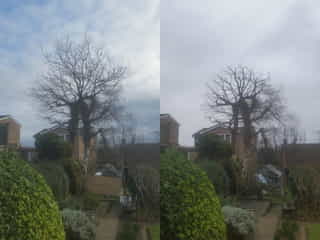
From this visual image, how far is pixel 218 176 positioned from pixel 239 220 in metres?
0.53

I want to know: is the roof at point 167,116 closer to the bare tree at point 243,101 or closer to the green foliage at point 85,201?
the bare tree at point 243,101

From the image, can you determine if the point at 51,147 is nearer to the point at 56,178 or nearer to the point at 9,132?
the point at 56,178

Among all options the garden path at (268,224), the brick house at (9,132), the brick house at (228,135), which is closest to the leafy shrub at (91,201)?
the brick house at (9,132)

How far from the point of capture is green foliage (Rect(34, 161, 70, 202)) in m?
3.32

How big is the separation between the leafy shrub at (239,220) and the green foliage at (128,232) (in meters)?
1.04

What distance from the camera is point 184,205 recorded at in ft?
10.9

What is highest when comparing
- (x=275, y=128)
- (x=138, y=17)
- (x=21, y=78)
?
(x=138, y=17)

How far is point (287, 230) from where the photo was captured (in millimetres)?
4020

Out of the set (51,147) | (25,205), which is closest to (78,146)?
(51,147)

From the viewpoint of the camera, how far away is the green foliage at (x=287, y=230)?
13.2ft

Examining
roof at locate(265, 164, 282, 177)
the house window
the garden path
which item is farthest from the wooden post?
the house window

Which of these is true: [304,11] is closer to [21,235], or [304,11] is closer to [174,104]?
[174,104]

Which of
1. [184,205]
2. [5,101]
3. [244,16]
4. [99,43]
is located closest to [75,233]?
[184,205]

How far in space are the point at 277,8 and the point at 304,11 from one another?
30 centimetres
